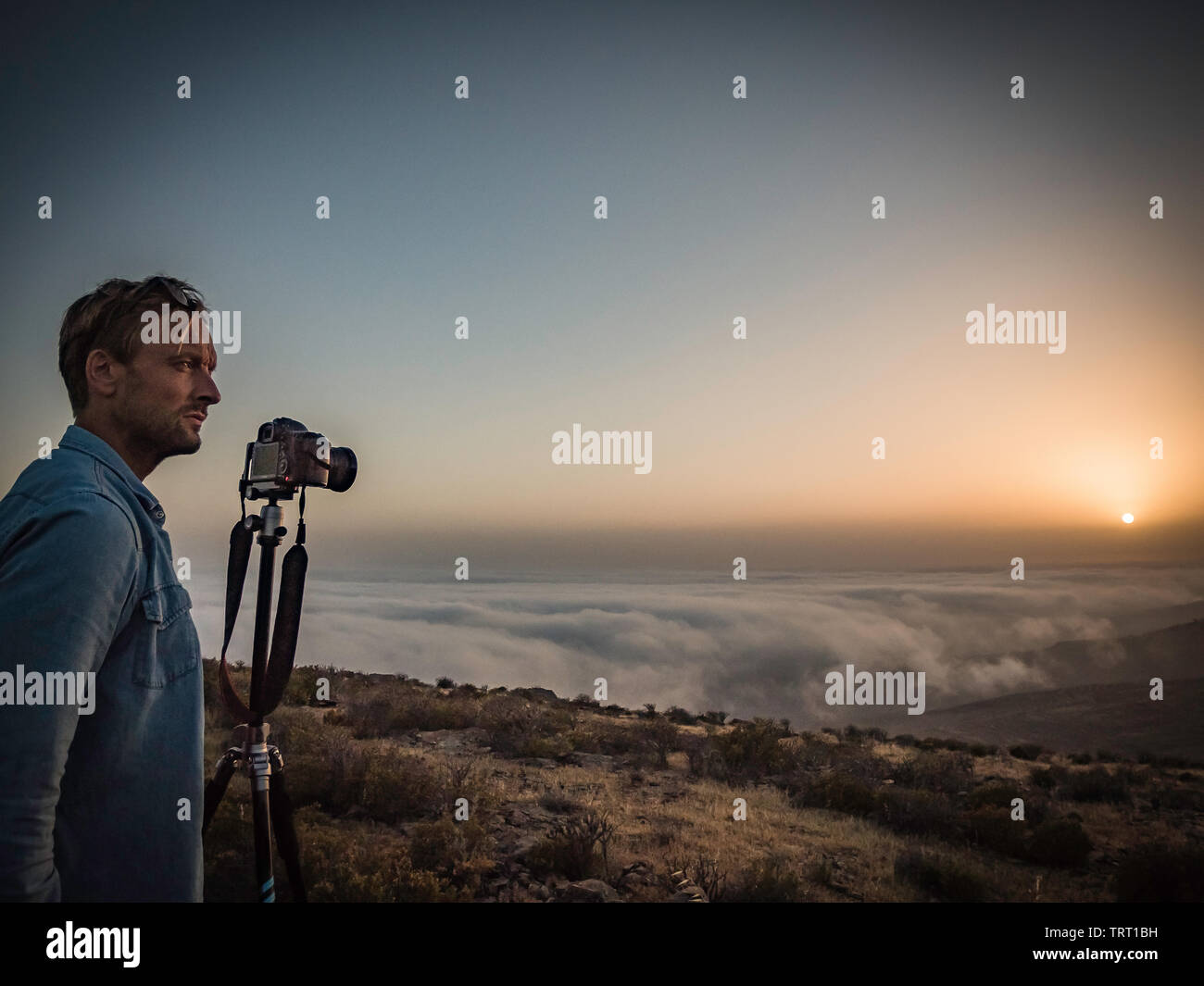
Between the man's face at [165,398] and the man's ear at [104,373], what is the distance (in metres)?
0.02

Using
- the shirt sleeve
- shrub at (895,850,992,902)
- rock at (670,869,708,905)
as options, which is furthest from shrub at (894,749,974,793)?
the shirt sleeve

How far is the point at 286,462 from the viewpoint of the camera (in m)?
3.06

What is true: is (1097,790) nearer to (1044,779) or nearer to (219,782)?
(1044,779)

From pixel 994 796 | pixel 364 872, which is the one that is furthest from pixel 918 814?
pixel 364 872

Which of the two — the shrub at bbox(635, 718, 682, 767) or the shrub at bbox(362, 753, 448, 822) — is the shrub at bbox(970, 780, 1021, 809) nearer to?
the shrub at bbox(635, 718, 682, 767)

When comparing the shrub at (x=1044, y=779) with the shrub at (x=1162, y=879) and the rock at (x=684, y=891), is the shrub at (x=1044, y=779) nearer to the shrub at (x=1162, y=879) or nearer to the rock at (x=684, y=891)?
the shrub at (x=1162, y=879)

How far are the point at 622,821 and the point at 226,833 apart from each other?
10.9 feet

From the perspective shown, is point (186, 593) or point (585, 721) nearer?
point (186, 593)

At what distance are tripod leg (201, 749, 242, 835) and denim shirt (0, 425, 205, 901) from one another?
119 cm

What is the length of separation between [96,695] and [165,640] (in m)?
0.18
